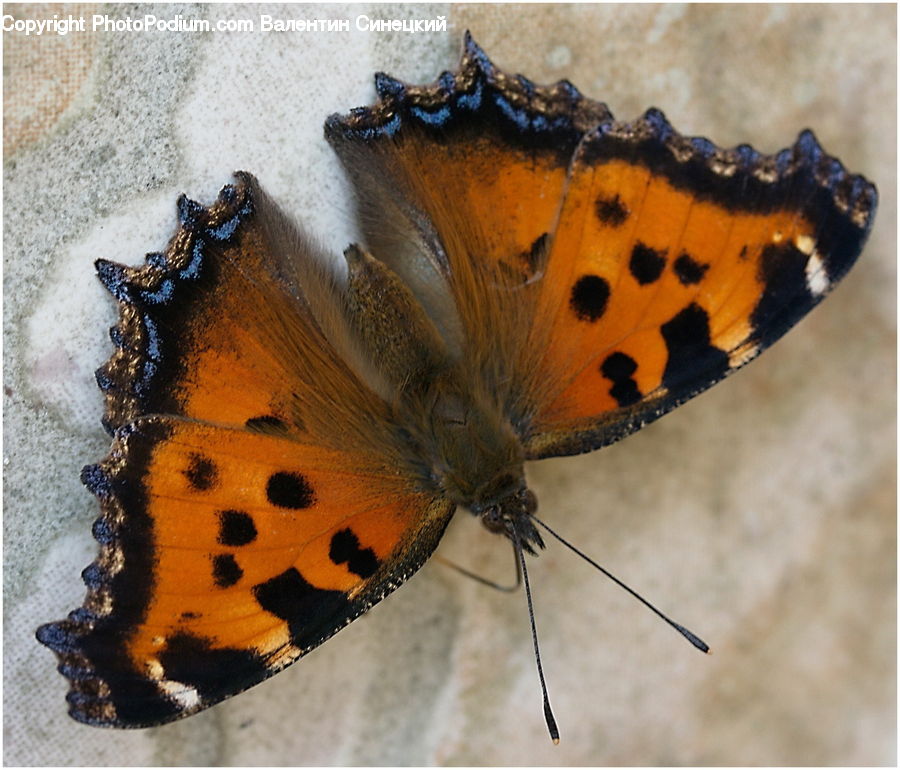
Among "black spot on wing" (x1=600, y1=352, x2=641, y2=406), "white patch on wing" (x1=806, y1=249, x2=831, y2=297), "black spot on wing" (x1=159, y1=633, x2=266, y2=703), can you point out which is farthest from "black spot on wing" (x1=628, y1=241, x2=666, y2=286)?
"black spot on wing" (x1=159, y1=633, x2=266, y2=703)

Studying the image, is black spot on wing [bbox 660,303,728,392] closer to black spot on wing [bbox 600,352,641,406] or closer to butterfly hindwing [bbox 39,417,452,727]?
black spot on wing [bbox 600,352,641,406]

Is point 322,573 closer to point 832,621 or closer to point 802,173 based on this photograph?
point 802,173

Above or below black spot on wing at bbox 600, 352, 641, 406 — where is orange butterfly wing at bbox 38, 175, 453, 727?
below

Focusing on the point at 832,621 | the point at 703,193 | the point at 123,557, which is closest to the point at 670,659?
the point at 832,621

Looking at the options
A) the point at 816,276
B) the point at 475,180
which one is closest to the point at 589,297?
the point at 475,180

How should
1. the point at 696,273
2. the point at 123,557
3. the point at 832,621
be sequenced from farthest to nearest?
1. the point at 832,621
2. the point at 696,273
3. the point at 123,557
